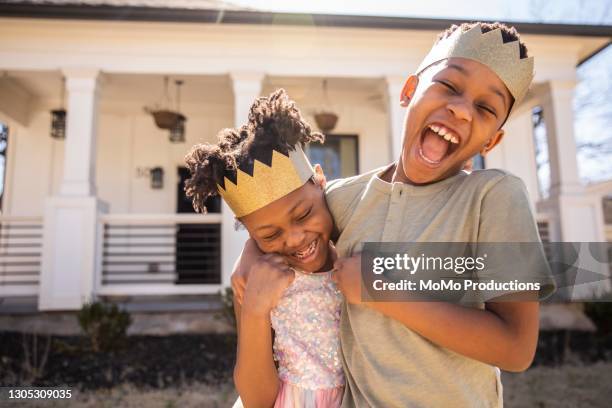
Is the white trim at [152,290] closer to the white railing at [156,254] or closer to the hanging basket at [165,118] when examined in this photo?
the white railing at [156,254]

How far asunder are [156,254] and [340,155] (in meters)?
4.43

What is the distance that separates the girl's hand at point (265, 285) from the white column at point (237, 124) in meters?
5.59

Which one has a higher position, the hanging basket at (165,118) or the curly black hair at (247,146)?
the hanging basket at (165,118)

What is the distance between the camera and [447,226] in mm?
1032

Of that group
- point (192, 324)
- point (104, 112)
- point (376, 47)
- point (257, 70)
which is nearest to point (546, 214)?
point (376, 47)

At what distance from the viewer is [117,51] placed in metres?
7.05

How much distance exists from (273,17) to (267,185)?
6298mm

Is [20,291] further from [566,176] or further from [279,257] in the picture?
[566,176]

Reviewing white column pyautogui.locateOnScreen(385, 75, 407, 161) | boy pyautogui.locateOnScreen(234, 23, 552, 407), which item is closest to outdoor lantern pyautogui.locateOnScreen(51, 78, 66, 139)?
white column pyautogui.locateOnScreen(385, 75, 407, 161)

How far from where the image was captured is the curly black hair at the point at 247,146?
1387mm

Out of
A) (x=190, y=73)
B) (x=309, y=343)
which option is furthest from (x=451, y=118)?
(x=190, y=73)

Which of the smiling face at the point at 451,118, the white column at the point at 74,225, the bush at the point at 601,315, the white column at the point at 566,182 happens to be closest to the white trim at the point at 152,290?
the white column at the point at 74,225

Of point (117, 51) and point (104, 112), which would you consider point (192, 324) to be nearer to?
point (117, 51)

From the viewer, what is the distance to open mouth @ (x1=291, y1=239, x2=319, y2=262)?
53.9 inches
